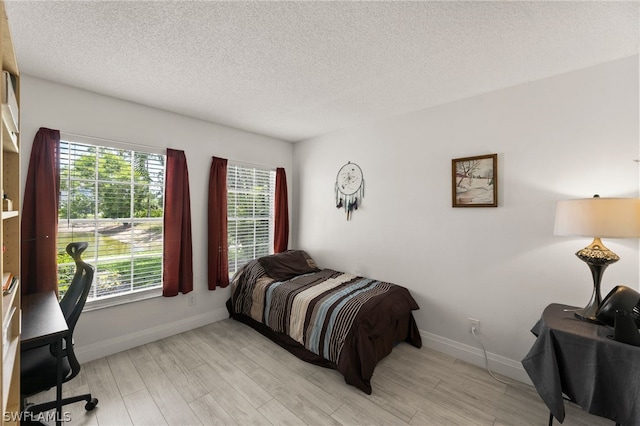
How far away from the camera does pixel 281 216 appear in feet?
13.4

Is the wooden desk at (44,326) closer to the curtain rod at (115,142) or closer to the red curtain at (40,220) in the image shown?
the red curtain at (40,220)

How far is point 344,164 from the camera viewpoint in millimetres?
3646

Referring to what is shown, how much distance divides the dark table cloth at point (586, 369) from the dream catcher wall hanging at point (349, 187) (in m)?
2.18

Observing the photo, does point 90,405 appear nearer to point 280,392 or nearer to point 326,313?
point 280,392

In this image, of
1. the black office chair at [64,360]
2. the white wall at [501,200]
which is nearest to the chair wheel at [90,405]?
the black office chair at [64,360]

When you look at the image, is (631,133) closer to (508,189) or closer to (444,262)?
(508,189)

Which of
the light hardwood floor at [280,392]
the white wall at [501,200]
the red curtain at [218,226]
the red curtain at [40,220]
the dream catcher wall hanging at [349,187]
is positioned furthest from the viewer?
the dream catcher wall hanging at [349,187]

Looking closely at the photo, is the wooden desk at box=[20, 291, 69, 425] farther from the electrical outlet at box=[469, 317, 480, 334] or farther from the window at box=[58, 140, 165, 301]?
the electrical outlet at box=[469, 317, 480, 334]

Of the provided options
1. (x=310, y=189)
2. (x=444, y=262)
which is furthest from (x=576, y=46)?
(x=310, y=189)

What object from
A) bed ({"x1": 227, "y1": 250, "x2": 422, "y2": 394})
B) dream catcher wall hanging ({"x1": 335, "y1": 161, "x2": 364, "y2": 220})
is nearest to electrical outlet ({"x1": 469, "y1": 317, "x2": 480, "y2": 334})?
bed ({"x1": 227, "y1": 250, "x2": 422, "y2": 394})

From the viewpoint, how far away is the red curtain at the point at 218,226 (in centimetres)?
330

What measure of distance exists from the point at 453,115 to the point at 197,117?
2792 millimetres

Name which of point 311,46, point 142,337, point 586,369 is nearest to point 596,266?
point 586,369

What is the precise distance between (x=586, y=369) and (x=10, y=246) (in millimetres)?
3291
